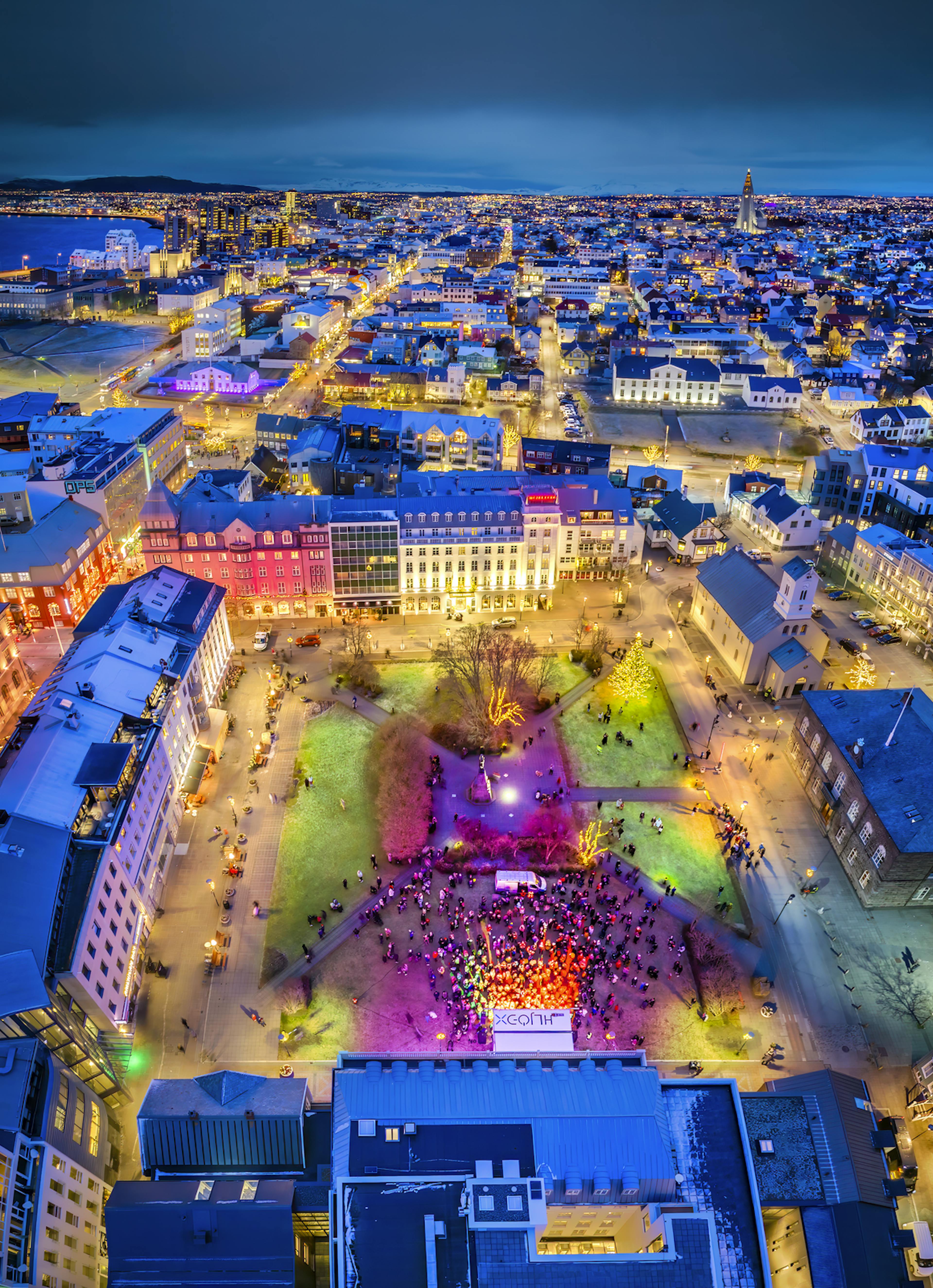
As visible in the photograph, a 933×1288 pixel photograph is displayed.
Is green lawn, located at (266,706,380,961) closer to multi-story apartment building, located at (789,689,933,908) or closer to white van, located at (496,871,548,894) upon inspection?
white van, located at (496,871,548,894)

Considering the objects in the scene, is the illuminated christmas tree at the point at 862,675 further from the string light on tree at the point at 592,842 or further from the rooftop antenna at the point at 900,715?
the string light on tree at the point at 592,842

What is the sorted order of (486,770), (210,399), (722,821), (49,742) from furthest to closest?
(210,399)
(486,770)
(722,821)
(49,742)

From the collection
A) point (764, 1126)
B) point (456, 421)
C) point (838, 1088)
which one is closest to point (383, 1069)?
point (764, 1126)

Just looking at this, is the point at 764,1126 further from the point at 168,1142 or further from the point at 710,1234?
the point at 168,1142


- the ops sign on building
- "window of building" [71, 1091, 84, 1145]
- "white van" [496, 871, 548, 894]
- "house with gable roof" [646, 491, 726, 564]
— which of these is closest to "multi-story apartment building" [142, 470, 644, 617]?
"house with gable roof" [646, 491, 726, 564]

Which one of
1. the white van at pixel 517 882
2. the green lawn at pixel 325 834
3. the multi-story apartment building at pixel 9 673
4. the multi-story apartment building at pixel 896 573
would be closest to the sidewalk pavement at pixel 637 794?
the white van at pixel 517 882

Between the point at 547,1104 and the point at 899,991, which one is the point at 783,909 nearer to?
the point at 899,991

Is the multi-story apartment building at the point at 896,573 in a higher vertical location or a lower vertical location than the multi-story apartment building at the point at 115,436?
lower
